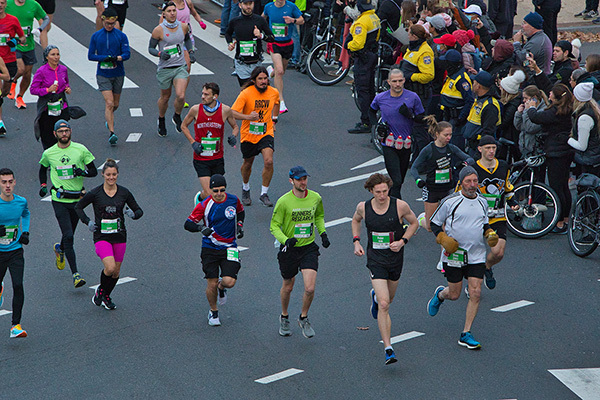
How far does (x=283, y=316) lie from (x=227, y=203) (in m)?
1.35

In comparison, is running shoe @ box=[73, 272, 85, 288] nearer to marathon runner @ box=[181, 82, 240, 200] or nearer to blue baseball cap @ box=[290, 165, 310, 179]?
marathon runner @ box=[181, 82, 240, 200]

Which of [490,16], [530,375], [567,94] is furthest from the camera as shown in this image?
[490,16]

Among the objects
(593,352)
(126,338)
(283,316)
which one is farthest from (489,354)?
(126,338)

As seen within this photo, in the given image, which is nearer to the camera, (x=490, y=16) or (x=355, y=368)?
(x=355, y=368)

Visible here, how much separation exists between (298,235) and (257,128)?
3747mm

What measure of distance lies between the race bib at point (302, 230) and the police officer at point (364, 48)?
6.36m

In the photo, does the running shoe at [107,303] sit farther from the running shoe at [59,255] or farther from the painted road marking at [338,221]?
the painted road marking at [338,221]

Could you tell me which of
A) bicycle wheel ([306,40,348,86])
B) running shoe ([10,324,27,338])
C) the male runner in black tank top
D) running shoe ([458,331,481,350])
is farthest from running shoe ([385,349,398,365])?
bicycle wheel ([306,40,348,86])

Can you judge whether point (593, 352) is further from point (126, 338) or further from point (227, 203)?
point (126, 338)

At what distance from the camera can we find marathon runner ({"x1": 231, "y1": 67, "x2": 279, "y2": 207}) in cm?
1212

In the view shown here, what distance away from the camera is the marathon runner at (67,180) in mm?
10055

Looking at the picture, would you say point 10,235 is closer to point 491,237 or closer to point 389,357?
point 389,357

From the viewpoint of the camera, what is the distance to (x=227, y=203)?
8.97 m

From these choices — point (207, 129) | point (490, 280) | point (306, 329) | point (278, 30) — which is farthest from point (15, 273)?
point (278, 30)
